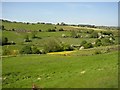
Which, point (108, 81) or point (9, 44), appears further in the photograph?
point (9, 44)

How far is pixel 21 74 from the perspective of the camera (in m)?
42.0

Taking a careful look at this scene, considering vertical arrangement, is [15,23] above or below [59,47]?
above

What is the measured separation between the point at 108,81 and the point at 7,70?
23395mm

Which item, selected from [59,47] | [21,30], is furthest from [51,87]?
[21,30]

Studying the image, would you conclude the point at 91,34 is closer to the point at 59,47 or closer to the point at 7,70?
the point at 59,47

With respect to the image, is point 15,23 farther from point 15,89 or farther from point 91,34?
point 15,89

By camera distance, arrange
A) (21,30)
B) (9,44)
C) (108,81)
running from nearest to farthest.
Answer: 1. (108,81)
2. (9,44)
3. (21,30)

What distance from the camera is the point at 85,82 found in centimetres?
2802

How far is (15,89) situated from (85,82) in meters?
8.35

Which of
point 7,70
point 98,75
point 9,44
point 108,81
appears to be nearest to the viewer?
point 108,81

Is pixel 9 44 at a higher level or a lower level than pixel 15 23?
lower

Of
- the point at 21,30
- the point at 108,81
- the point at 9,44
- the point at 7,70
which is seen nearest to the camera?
the point at 108,81

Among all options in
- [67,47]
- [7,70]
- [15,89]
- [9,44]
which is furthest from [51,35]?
[15,89]

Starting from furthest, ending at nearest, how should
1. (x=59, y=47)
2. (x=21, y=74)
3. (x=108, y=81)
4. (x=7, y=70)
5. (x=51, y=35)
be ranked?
1. (x=51, y=35)
2. (x=59, y=47)
3. (x=7, y=70)
4. (x=21, y=74)
5. (x=108, y=81)
